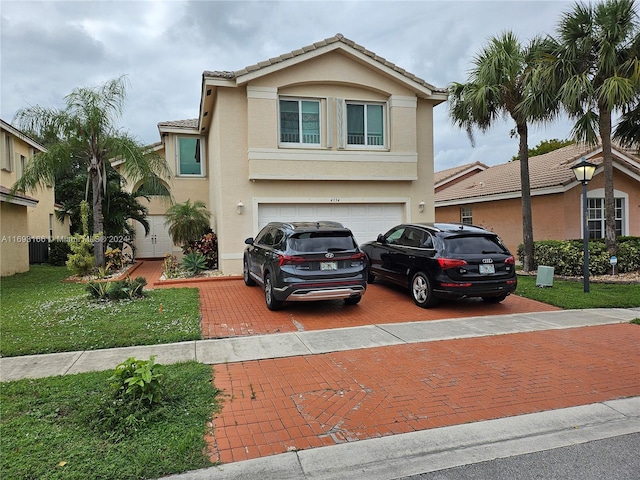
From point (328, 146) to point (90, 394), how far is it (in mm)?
10284

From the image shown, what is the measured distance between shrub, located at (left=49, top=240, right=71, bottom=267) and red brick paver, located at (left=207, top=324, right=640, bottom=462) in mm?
16921

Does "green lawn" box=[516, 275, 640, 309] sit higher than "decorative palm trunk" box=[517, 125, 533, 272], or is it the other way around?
"decorative palm trunk" box=[517, 125, 533, 272]

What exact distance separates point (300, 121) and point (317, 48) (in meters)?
2.23

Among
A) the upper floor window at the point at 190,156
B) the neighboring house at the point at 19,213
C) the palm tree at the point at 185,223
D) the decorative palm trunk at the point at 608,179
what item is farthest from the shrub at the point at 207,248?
the decorative palm trunk at the point at 608,179

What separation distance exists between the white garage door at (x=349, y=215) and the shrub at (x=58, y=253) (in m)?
11.2

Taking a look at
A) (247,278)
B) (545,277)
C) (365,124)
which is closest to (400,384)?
(247,278)

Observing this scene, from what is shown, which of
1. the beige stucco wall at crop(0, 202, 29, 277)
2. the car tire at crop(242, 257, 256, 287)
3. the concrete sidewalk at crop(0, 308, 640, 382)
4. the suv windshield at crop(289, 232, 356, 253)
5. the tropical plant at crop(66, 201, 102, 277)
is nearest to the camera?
the concrete sidewalk at crop(0, 308, 640, 382)

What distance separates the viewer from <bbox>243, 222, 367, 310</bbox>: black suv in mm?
8281

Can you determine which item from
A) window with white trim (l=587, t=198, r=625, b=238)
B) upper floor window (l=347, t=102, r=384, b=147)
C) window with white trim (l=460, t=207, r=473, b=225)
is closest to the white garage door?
upper floor window (l=347, t=102, r=384, b=147)

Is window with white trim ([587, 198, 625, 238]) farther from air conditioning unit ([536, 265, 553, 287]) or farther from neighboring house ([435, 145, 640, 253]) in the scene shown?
air conditioning unit ([536, 265, 553, 287])

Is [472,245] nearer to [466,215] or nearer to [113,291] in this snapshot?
[113,291]

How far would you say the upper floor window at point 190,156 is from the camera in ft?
61.1

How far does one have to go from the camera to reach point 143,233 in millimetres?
20391

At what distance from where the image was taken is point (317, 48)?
43.0ft
